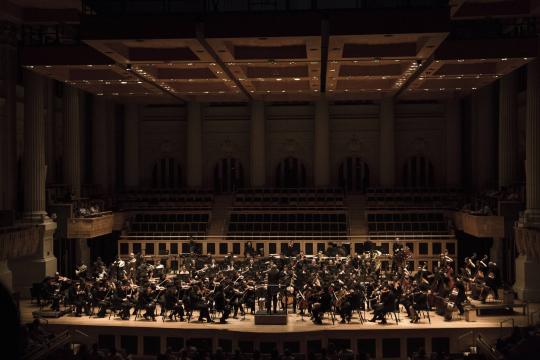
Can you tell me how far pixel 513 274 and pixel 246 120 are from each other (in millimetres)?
13064

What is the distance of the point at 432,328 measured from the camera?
43.4 feet

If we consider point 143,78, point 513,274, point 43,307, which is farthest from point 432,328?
point 143,78

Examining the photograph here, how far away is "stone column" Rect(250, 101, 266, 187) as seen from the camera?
26016mm

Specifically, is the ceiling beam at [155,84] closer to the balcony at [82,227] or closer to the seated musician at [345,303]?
the balcony at [82,227]

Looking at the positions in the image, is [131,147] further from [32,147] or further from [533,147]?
[533,147]

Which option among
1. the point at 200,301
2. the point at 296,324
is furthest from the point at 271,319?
the point at 200,301

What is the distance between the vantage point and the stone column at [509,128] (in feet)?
61.2

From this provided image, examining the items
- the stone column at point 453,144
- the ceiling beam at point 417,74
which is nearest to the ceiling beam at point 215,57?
the ceiling beam at point 417,74

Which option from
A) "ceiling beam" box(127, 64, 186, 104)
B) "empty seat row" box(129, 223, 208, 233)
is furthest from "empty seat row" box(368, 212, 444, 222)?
"ceiling beam" box(127, 64, 186, 104)

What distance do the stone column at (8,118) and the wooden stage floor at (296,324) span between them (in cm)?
390

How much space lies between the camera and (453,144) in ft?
83.6

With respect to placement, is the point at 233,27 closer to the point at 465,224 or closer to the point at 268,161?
the point at 465,224

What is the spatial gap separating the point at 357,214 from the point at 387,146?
13.2 ft

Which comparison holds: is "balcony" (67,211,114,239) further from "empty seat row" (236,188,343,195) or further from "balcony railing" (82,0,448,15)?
"empty seat row" (236,188,343,195)
